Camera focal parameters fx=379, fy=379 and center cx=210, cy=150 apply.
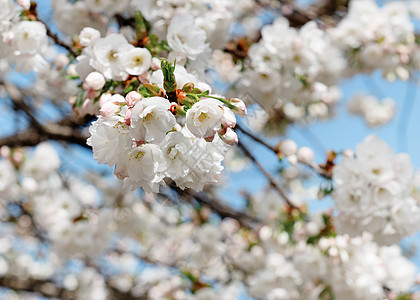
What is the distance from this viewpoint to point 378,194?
1.38m

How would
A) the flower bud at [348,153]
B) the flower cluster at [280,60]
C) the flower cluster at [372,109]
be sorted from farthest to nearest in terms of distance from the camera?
the flower cluster at [372,109], the flower cluster at [280,60], the flower bud at [348,153]

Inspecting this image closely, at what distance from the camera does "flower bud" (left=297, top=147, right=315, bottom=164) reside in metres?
1.56

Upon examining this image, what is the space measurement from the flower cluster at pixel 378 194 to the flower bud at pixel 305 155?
0.16 metres

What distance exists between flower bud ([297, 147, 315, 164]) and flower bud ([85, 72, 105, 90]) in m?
0.88

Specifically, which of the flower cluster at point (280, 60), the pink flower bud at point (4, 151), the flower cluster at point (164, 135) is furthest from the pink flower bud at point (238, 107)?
the pink flower bud at point (4, 151)

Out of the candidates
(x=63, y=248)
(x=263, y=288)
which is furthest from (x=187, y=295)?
(x=63, y=248)

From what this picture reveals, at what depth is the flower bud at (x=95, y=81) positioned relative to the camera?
3.41ft

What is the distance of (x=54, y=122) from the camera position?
2.54 meters

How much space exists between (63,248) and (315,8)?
2.83m

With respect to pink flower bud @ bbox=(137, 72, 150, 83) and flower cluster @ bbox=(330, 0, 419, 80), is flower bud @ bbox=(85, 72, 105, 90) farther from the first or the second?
flower cluster @ bbox=(330, 0, 419, 80)

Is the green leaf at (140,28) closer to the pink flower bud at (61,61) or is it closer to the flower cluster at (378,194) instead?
the pink flower bud at (61,61)

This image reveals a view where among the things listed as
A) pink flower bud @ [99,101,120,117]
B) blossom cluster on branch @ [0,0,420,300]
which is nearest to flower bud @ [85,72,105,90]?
blossom cluster on branch @ [0,0,420,300]

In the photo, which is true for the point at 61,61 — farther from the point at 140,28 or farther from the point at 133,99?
the point at 133,99


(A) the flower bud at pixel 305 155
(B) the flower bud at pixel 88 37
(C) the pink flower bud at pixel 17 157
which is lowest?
(C) the pink flower bud at pixel 17 157
